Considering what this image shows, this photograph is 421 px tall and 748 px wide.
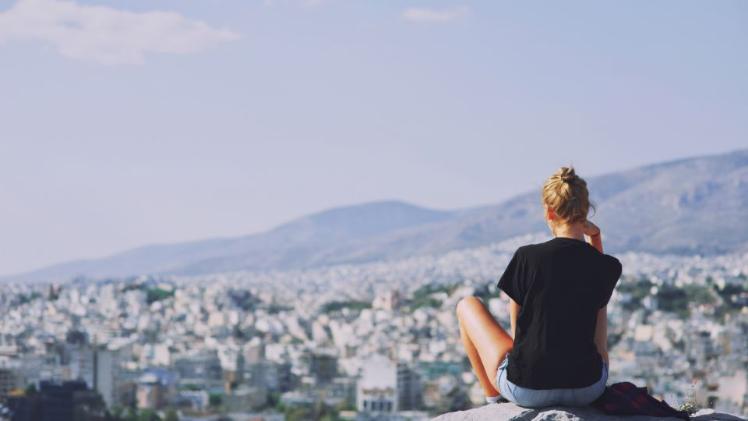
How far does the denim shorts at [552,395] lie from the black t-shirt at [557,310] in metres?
0.01

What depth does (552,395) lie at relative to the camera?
4.01m

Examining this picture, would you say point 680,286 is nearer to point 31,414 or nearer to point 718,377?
point 718,377

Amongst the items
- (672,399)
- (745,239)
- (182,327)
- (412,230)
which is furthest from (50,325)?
(412,230)

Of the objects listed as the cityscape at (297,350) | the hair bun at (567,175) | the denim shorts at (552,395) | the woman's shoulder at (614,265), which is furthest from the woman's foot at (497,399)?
the cityscape at (297,350)

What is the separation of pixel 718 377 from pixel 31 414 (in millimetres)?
15861

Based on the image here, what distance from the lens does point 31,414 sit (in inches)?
1347

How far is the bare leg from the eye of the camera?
415 centimetres

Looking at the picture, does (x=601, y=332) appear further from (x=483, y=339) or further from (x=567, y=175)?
(x=567, y=175)

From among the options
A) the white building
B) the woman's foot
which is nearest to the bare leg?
the woman's foot

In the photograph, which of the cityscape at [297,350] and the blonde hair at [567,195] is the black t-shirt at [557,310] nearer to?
the blonde hair at [567,195]

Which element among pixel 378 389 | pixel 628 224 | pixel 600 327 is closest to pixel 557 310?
pixel 600 327

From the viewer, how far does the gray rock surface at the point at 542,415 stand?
4004 millimetres

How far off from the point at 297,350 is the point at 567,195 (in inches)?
1935

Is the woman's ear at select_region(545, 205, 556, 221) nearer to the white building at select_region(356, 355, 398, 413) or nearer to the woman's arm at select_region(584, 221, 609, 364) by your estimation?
the woman's arm at select_region(584, 221, 609, 364)
